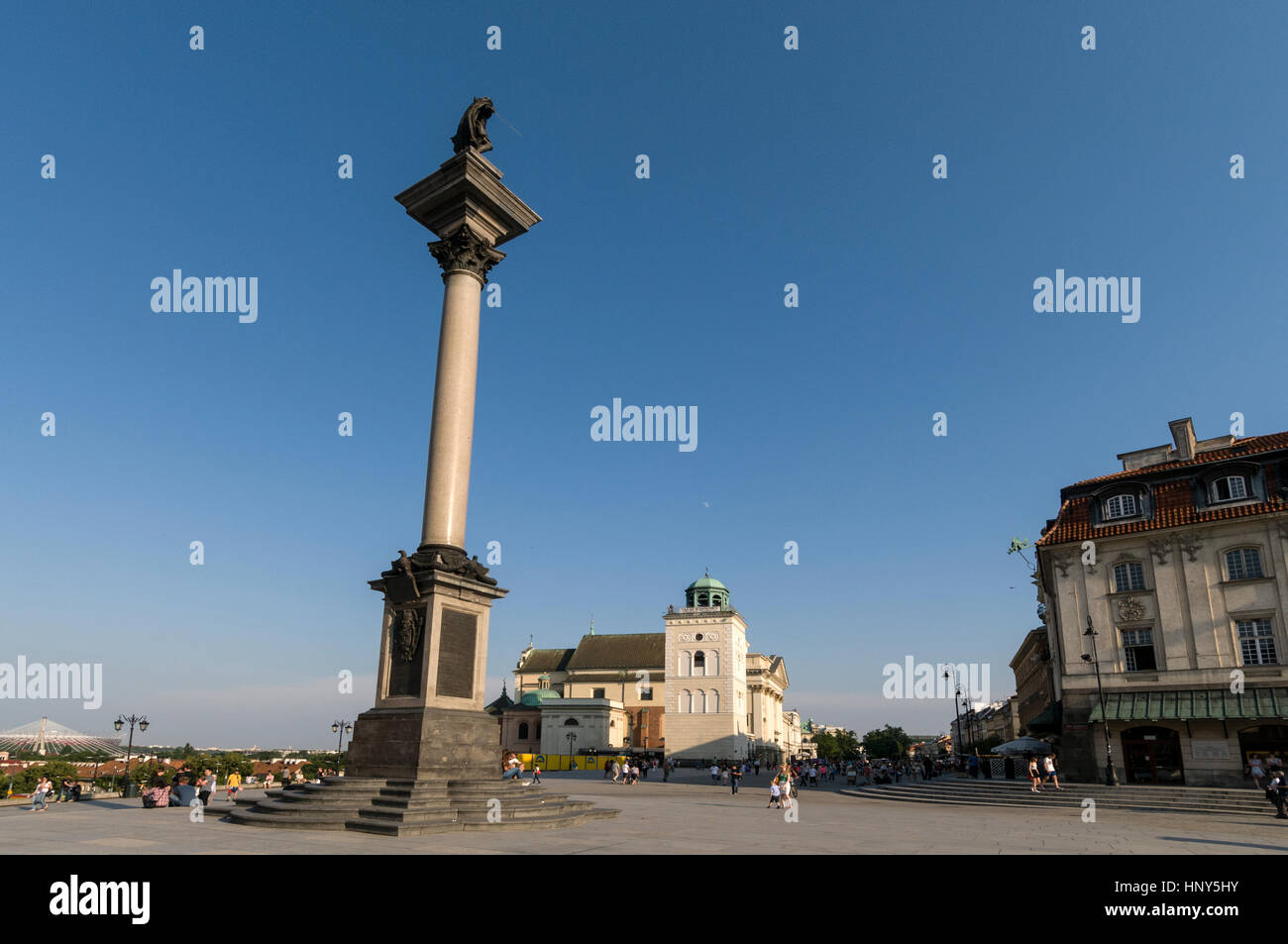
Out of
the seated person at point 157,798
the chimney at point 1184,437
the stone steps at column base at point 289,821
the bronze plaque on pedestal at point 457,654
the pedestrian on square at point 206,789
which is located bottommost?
the seated person at point 157,798

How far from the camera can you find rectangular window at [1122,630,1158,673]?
35906 mm

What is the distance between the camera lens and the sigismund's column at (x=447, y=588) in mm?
18469

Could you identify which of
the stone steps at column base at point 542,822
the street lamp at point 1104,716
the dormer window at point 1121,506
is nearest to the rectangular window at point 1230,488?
the dormer window at point 1121,506

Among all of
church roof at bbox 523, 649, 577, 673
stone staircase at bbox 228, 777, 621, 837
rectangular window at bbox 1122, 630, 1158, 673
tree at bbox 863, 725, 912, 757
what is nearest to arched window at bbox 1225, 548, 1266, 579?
rectangular window at bbox 1122, 630, 1158, 673

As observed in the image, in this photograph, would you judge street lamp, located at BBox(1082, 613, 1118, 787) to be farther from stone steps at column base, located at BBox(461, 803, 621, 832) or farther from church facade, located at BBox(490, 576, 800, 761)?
church facade, located at BBox(490, 576, 800, 761)

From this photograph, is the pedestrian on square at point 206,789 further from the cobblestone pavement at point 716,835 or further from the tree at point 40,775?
the tree at point 40,775

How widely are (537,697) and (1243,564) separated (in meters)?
88.5

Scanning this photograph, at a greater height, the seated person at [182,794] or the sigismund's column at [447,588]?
the sigismund's column at [447,588]

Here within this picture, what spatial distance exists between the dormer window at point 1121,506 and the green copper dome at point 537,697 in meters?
78.1

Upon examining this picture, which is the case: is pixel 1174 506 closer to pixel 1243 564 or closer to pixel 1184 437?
pixel 1243 564

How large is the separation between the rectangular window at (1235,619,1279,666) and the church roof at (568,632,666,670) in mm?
85729
